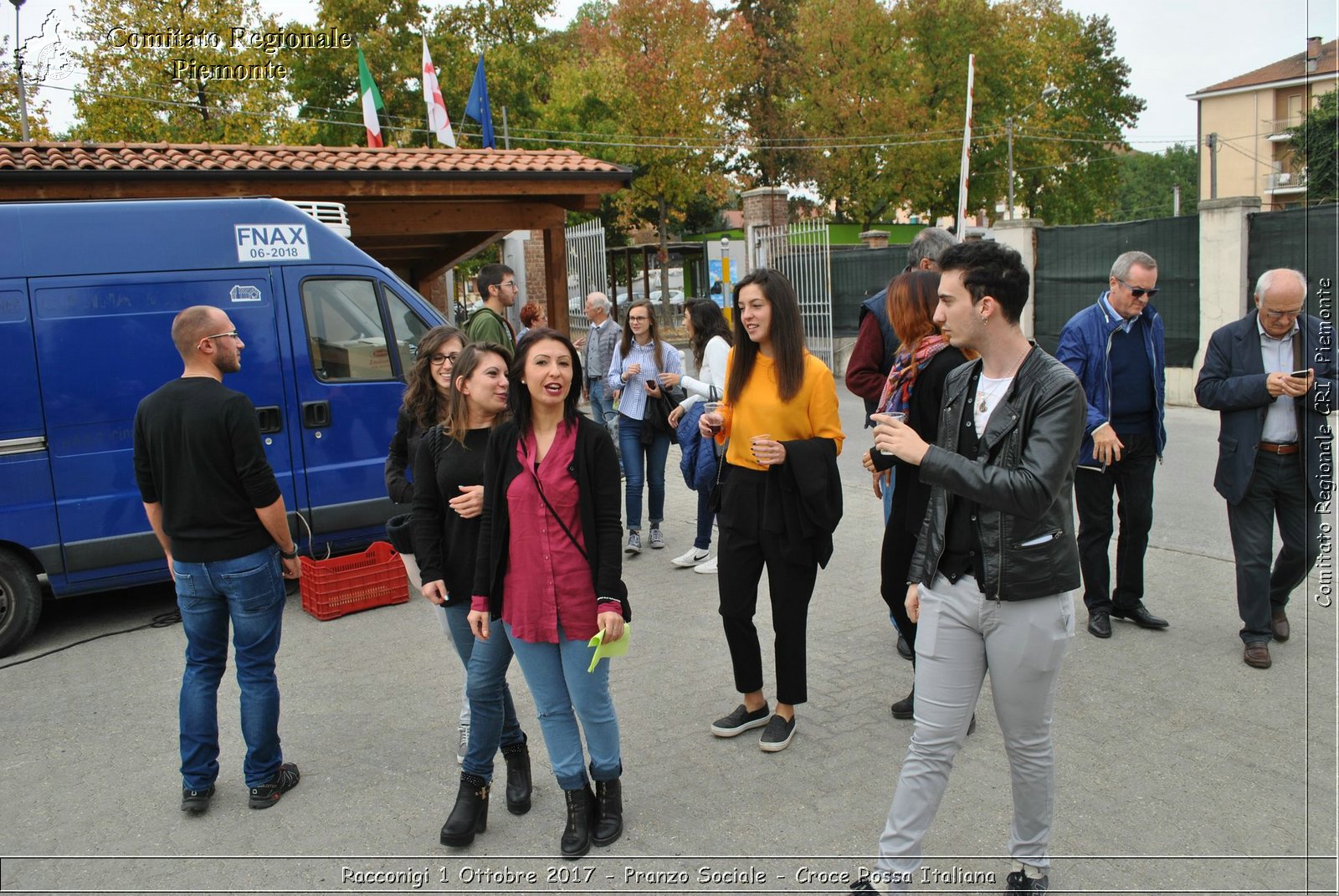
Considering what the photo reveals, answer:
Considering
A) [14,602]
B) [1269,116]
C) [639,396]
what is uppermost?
[1269,116]

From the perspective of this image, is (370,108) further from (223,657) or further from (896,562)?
(896,562)

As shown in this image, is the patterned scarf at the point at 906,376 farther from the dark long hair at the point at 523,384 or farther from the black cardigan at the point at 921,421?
the dark long hair at the point at 523,384

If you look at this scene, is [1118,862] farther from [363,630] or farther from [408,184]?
[408,184]

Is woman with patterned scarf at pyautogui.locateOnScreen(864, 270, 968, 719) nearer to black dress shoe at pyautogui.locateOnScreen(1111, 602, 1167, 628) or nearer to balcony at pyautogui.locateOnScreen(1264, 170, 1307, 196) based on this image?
black dress shoe at pyautogui.locateOnScreen(1111, 602, 1167, 628)

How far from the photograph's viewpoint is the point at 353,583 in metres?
6.20

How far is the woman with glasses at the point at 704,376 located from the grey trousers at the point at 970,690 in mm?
3122

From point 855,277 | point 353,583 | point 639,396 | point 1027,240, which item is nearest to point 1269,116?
point 1027,240

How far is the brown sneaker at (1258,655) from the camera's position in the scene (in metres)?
4.58

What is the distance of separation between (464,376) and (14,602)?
406cm

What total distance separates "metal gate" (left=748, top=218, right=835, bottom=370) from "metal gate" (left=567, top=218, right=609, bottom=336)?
12.2 feet

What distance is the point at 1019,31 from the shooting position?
40.1m

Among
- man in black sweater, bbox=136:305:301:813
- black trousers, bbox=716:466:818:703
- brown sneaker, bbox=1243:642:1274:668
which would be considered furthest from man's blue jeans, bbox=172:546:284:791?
brown sneaker, bbox=1243:642:1274:668

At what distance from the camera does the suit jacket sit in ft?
15.0

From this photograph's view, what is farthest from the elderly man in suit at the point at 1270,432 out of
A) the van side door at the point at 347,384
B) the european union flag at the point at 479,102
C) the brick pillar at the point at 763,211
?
the brick pillar at the point at 763,211
